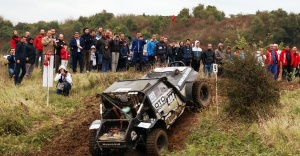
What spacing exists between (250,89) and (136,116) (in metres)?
3.46

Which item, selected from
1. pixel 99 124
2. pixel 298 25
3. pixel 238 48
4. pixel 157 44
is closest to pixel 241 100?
pixel 238 48

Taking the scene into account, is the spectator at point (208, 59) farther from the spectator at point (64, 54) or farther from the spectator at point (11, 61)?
the spectator at point (11, 61)

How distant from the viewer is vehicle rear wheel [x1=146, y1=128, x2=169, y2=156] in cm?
961

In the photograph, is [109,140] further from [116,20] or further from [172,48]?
[116,20]

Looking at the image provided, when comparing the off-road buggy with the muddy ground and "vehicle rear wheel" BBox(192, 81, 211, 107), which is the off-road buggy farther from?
"vehicle rear wheel" BBox(192, 81, 211, 107)

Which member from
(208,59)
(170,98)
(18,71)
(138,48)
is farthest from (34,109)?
(208,59)

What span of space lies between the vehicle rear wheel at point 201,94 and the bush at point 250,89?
0.97 m

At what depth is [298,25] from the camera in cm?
3869

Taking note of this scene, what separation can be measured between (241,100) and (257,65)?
43.2 inches

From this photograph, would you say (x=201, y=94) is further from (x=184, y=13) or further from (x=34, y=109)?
(x=184, y=13)

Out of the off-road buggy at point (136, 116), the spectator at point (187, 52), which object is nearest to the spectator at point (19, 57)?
Answer: the spectator at point (187, 52)

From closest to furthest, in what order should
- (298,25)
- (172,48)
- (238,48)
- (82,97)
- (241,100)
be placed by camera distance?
1. (241,100)
2. (238,48)
3. (82,97)
4. (172,48)
5. (298,25)

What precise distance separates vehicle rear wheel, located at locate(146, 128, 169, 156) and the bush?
7.72 ft

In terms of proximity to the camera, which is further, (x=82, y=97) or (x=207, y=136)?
(x=82, y=97)
